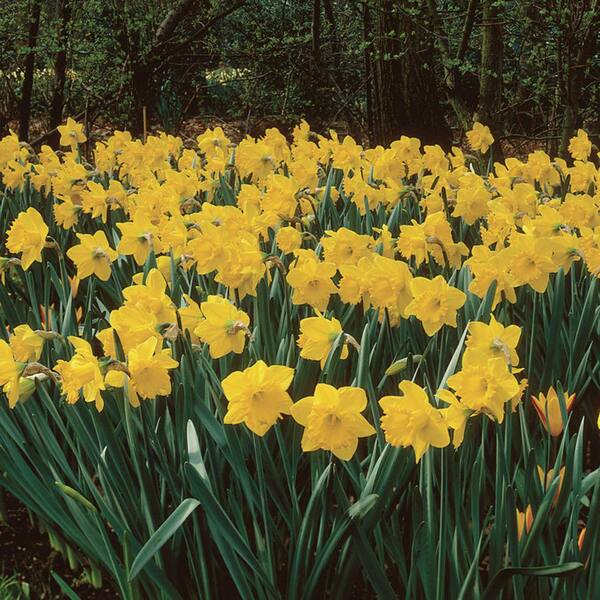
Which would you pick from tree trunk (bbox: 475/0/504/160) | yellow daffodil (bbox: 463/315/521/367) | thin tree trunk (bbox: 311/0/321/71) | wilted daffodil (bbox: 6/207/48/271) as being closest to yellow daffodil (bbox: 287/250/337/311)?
yellow daffodil (bbox: 463/315/521/367)

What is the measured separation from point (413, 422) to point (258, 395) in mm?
250

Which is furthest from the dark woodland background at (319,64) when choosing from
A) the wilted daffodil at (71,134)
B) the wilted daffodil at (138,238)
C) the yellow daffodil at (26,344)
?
the yellow daffodil at (26,344)

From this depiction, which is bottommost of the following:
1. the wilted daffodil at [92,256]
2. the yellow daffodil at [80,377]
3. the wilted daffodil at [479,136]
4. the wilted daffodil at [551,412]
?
the wilted daffodil at [551,412]

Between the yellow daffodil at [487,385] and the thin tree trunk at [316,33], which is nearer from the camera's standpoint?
the yellow daffodil at [487,385]

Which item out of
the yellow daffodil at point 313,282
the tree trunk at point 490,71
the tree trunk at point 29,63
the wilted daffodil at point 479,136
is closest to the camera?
the yellow daffodil at point 313,282

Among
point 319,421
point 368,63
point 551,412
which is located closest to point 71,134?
point 368,63

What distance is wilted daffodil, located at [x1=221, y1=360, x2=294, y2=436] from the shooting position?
133cm

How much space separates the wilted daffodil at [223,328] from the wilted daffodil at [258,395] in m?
0.27

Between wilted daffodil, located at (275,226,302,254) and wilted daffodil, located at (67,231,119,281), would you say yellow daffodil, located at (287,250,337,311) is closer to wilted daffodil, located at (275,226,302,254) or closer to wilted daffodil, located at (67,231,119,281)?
wilted daffodil, located at (275,226,302,254)

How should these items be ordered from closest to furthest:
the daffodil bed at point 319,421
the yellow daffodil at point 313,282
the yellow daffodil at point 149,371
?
the daffodil bed at point 319,421
the yellow daffodil at point 149,371
the yellow daffodil at point 313,282

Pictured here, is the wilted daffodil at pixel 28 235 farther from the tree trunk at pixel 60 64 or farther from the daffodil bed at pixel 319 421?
the tree trunk at pixel 60 64

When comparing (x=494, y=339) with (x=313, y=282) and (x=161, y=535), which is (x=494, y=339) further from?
(x=161, y=535)

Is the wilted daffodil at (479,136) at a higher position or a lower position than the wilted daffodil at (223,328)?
higher

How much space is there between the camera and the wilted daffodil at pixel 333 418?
1.29 meters
